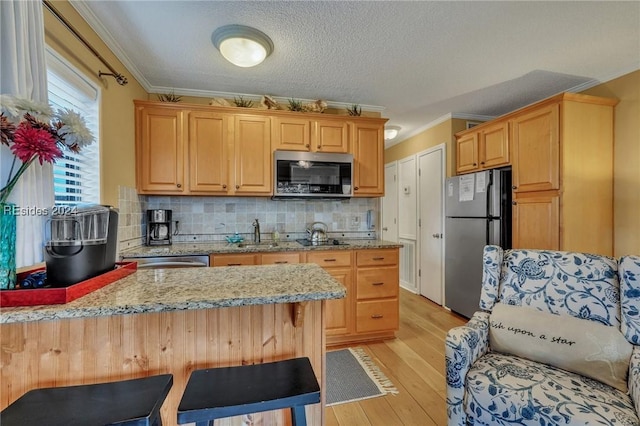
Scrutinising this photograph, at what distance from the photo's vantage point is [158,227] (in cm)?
282

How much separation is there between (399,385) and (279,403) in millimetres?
1601

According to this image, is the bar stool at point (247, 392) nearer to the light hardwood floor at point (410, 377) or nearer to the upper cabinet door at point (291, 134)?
the light hardwood floor at point (410, 377)

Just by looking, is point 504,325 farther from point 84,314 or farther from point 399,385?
point 84,314

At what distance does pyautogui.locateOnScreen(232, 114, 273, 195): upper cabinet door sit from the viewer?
9.29 feet

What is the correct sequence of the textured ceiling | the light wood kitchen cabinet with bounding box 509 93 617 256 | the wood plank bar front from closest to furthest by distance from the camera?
the wood plank bar front
the textured ceiling
the light wood kitchen cabinet with bounding box 509 93 617 256

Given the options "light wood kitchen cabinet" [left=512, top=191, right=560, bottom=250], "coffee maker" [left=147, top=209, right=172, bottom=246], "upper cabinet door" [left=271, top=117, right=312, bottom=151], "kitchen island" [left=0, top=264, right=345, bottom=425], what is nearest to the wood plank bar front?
"kitchen island" [left=0, top=264, right=345, bottom=425]

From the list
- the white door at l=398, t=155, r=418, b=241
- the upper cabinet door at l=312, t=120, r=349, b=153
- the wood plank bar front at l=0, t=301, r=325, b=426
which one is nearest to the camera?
the wood plank bar front at l=0, t=301, r=325, b=426

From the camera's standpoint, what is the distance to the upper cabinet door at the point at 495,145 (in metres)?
2.93

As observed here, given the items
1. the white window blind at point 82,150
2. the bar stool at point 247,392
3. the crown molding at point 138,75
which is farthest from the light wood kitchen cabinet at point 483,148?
the white window blind at point 82,150

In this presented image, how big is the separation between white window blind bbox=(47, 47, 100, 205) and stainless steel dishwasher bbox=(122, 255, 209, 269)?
1.93ft

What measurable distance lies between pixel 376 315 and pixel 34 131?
2.72 metres

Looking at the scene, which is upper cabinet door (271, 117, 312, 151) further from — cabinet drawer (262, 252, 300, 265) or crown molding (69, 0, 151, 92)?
crown molding (69, 0, 151, 92)

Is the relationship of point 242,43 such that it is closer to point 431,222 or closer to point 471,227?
point 471,227

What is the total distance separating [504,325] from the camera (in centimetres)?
156
